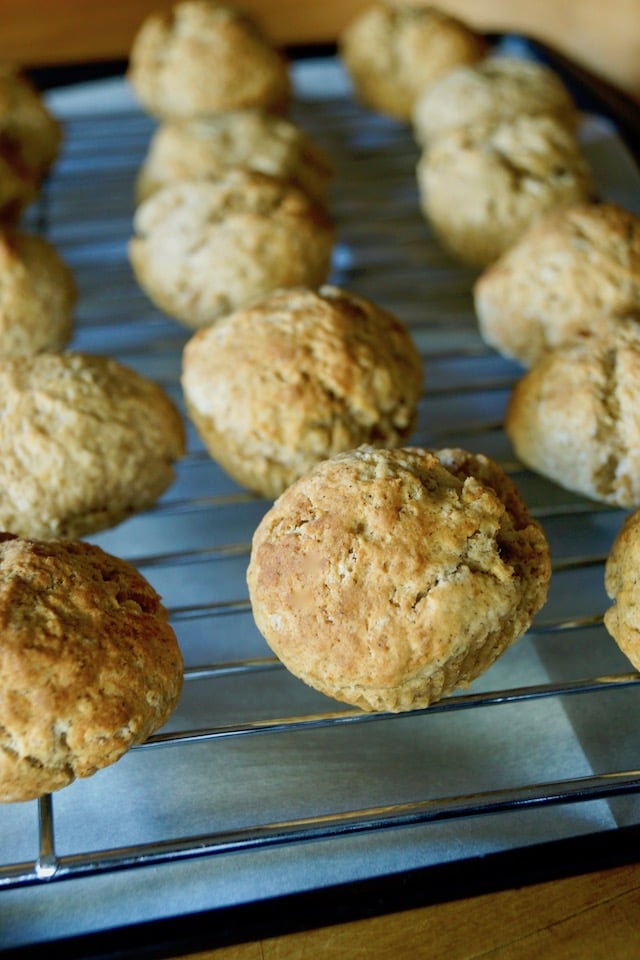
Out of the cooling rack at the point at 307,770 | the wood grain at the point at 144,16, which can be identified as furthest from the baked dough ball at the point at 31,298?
the wood grain at the point at 144,16

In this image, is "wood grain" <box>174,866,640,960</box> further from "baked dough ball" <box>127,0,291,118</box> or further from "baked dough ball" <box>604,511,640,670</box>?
"baked dough ball" <box>127,0,291,118</box>

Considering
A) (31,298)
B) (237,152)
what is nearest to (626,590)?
(31,298)

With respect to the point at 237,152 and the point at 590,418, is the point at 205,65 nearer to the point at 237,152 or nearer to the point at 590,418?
the point at 237,152

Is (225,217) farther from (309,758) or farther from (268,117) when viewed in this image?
(309,758)

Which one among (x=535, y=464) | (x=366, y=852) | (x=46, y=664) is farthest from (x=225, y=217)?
(x=366, y=852)

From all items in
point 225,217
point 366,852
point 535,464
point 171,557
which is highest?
point 225,217
